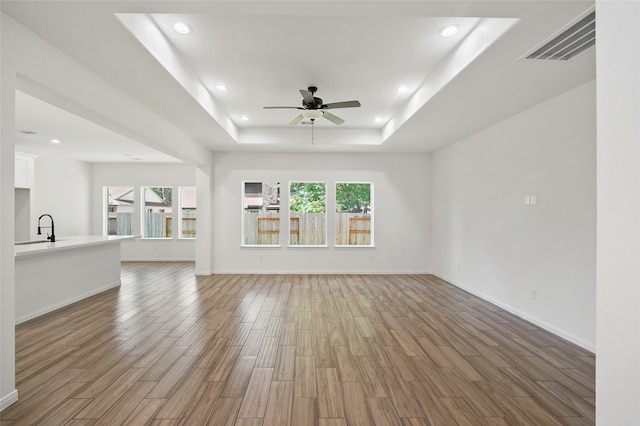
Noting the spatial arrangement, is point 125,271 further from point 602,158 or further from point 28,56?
point 602,158

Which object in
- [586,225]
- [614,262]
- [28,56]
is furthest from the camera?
[586,225]

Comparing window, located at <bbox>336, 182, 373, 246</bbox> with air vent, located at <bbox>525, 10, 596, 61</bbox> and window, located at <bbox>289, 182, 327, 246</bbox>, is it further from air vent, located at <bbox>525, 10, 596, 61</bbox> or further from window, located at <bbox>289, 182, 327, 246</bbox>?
air vent, located at <bbox>525, 10, 596, 61</bbox>

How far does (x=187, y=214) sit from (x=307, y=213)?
4.10m

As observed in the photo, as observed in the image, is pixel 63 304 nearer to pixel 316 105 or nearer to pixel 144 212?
pixel 316 105

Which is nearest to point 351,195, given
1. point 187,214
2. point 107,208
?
point 187,214

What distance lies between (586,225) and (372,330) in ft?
8.31

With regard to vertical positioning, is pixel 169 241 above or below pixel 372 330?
above

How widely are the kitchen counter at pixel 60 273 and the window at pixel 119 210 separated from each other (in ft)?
12.0

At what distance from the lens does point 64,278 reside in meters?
4.24

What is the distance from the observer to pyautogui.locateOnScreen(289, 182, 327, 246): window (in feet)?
22.0

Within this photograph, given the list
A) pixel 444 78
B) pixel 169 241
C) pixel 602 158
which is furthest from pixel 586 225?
pixel 169 241

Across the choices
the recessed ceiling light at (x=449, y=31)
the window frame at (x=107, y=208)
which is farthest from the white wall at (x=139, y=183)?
the recessed ceiling light at (x=449, y=31)

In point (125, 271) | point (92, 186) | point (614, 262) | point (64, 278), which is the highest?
point (92, 186)

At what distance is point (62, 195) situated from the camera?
7.56 metres
